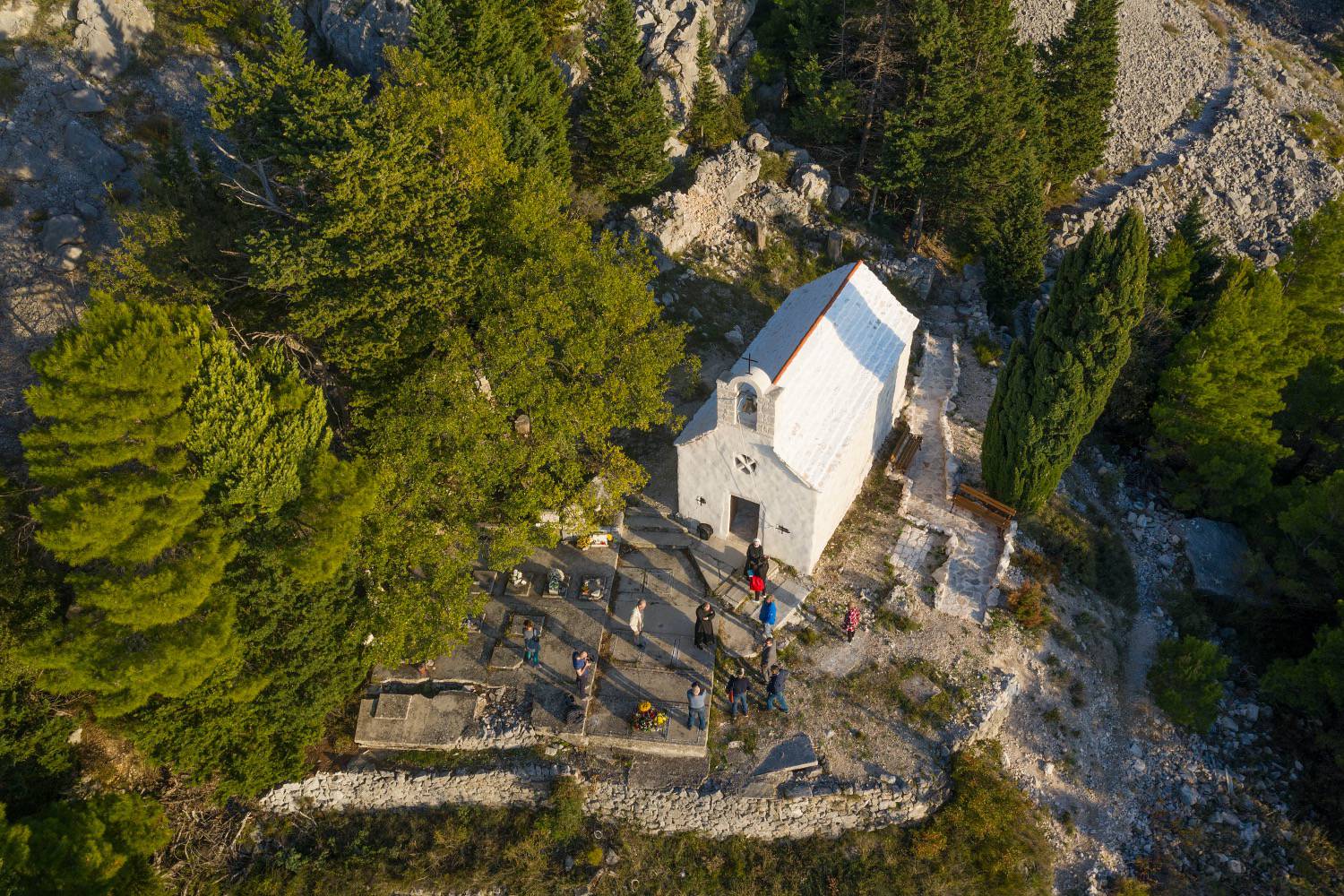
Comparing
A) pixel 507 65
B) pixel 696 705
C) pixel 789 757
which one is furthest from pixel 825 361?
pixel 507 65

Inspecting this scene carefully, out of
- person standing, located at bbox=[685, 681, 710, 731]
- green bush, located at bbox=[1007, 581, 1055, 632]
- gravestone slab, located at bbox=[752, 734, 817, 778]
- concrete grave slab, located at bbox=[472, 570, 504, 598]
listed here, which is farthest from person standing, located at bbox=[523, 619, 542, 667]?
green bush, located at bbox=[1007, 581, 1055, 632]

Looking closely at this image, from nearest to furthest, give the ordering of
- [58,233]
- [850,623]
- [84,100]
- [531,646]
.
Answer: [531,646]
[850,623]
[58,233]
[84,100]

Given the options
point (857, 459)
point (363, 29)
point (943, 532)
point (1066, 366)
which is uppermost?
point (363, 29)

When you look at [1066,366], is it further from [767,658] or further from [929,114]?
[929,114]

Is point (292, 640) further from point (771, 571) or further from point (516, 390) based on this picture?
point (771, 571)

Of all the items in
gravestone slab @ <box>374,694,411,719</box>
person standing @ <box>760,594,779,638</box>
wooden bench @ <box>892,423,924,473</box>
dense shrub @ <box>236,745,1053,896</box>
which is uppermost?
wooden bench @ <box>892,423,924,473</box>

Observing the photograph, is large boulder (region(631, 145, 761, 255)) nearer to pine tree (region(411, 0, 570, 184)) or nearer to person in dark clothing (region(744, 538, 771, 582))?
pine tree (region(411, 0, 570, 184))

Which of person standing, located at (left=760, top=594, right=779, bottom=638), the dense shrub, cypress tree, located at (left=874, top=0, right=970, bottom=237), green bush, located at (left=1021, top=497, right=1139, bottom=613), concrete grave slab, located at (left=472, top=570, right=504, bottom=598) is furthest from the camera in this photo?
cypress tree, located at (left=874, top=0, right=970, bottom=237)
